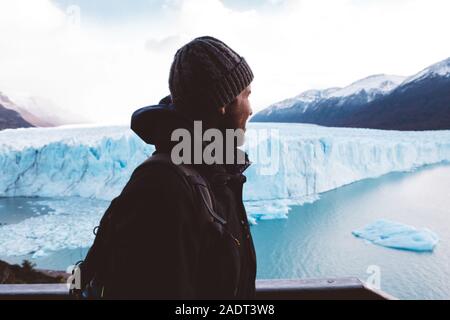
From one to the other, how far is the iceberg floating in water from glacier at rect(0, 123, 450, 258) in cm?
266

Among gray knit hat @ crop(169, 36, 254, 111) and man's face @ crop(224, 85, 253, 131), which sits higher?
gray knit hat @ crop(169, 36, 254, 111)

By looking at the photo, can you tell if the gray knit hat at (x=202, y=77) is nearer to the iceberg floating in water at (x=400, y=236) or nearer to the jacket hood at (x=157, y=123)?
the jacket hood at (x=157, y=123)

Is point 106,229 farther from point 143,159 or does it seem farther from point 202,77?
point 143,159

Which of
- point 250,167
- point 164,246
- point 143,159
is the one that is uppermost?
point 143,159

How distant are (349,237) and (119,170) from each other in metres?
8.39

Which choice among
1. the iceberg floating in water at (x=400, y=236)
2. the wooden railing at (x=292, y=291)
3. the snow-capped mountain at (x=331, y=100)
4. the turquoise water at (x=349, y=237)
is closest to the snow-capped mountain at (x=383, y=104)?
the snow-capped mountain at (x=331, y=100)

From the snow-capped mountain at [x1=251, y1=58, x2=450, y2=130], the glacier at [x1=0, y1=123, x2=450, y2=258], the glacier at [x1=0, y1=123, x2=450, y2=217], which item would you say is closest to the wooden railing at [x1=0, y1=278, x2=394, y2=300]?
the glacier at [x1=0, y1=123, x2=450, y2=258]

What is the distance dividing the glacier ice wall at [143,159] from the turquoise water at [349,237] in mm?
565

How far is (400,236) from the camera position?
935cm

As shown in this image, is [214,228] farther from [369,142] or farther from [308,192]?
[369,142]

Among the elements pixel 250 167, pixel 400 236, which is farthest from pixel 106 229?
pixel 250 167

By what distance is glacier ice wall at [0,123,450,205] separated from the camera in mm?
13172

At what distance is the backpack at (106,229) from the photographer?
1.82 ft

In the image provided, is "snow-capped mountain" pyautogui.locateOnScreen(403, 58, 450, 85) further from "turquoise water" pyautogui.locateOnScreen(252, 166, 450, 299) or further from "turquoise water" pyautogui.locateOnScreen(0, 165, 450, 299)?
"turquoise water" pyautogui.locateOnScreen(252, 166, 450, 299)
